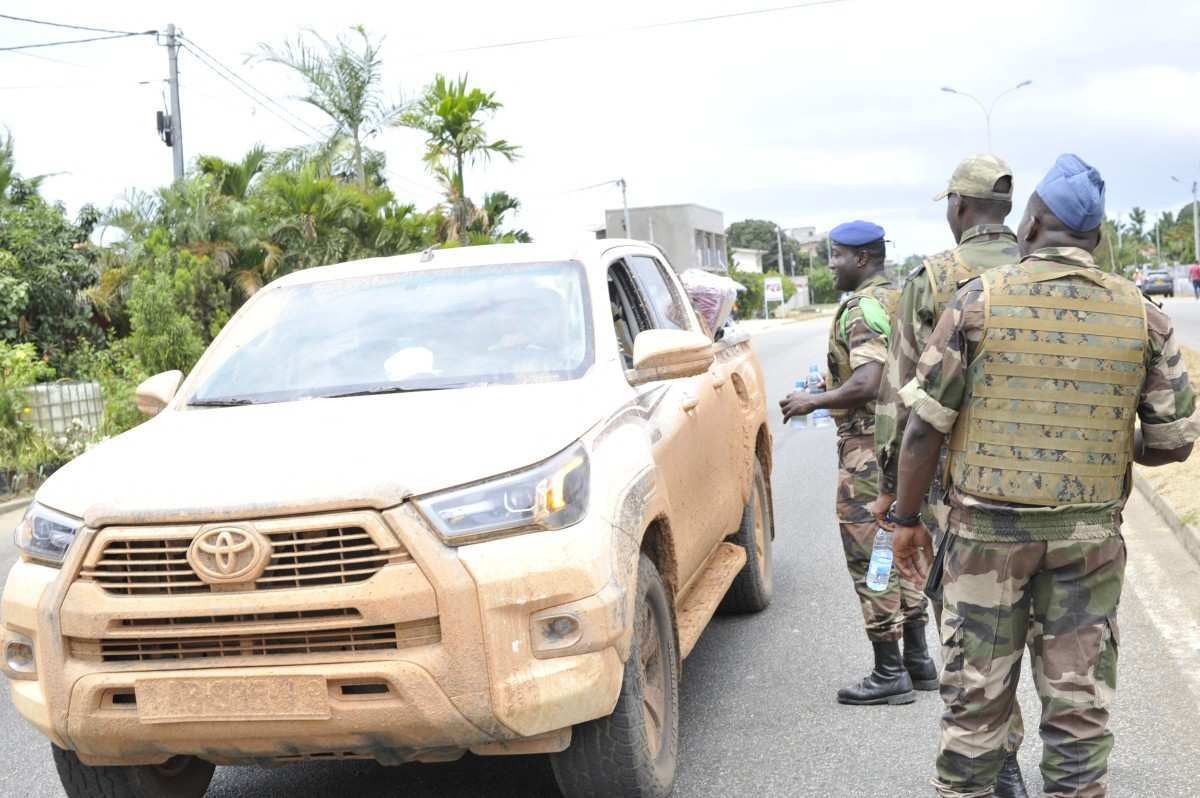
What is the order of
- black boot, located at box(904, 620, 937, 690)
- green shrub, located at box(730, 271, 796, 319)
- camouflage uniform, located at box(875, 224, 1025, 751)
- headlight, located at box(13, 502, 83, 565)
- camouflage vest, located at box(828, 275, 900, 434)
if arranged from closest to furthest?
headlight, located at box(13, 502, 83, 565)
camouflage uniform, located at box(875, 224, 1025, 751)
camouflage vest, located at box(828, 275, 900, 434)
black boot, located at box(904, 620, 937, 690)
green shrub, located at box(730, 271, 796, 319)

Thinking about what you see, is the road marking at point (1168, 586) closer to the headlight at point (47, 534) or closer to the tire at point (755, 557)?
the tire at point (755, 557)

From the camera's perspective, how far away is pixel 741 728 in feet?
17.6

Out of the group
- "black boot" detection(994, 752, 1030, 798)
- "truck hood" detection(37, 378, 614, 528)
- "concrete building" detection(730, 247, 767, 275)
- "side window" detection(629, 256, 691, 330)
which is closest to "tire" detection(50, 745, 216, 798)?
"truck hood" detection(37, 378, 614, 528)

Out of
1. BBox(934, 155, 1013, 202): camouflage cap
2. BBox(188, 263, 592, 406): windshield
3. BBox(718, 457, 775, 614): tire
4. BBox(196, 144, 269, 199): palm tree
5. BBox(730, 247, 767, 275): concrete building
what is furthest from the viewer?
BBox(730, 247, 767, 275): concrete building

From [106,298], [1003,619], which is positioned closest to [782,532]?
[1003,619]

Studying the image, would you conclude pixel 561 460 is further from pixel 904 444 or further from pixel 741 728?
pixel 741 728

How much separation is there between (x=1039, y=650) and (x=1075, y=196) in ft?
3.82

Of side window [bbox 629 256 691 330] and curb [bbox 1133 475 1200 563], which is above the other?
side window [bbox 629 256 691 330]

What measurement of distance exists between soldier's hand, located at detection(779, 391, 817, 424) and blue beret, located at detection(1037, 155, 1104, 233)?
2.10 meters

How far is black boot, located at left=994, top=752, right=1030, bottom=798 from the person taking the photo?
4234 mm

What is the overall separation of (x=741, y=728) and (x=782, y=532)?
4463mm

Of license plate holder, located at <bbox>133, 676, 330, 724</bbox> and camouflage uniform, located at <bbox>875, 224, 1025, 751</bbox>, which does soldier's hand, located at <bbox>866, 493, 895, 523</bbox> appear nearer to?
camouflage uniform, located at <bbox>875, 224, 1025, 751</bbox>

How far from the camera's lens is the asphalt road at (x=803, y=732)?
474 centimetres

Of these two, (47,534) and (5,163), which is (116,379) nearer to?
(5,163)
